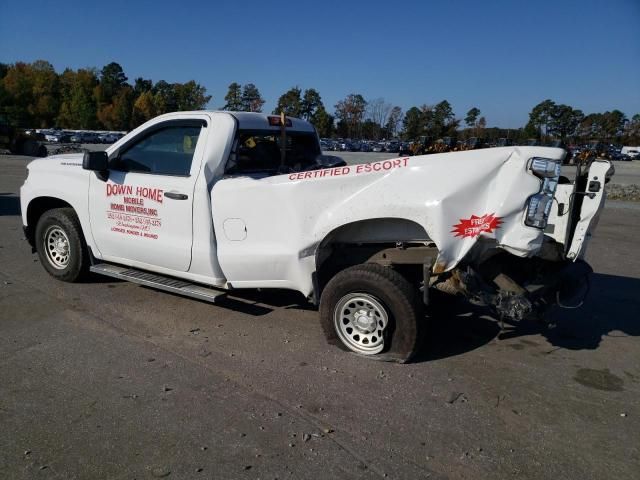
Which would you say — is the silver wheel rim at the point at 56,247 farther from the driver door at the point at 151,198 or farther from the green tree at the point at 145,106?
the green tree at the point at 145,106

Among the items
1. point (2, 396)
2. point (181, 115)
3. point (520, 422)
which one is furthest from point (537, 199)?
point (2, 396)

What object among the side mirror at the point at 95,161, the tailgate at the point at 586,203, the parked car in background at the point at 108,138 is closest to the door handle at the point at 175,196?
the side mirror at the point at 95,161

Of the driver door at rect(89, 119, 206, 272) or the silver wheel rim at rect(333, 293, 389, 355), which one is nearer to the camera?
the silver wheel rim at rect(333, 293, 389, 355)

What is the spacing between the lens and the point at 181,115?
5.04m

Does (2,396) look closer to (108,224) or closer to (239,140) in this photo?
(108,224)

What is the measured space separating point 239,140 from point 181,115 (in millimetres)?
625

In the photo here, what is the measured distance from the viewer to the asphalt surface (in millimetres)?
2916

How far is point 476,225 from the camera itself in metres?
3.72

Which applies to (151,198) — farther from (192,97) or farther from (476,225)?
(192,97)

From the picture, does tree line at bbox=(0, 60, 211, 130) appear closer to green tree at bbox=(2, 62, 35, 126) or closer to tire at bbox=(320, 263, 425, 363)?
green tree at bbox=(2, 62, 35, 126)

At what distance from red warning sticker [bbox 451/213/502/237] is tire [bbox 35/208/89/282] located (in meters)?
4.08

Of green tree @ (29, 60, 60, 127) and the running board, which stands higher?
green tree @ (29, 60, 60, 127)

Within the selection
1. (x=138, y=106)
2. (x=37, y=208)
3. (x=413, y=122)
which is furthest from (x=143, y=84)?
(x=37, y=208)

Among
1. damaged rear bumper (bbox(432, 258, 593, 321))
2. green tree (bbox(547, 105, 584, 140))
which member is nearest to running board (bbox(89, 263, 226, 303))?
damaged rear bumper (bbox(432, 258, 593, 321))
